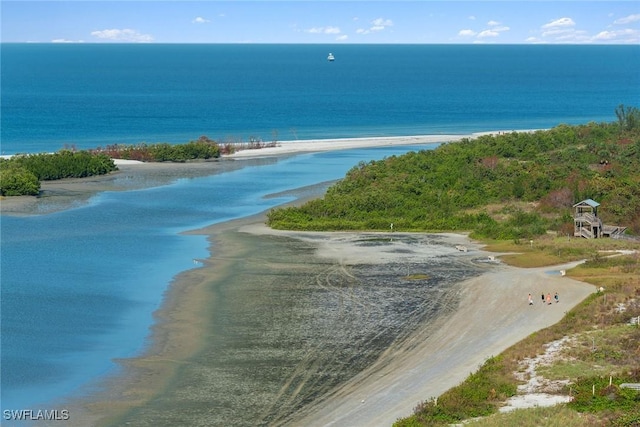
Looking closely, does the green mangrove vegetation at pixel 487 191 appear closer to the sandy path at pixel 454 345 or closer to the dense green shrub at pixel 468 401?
the sandy path at pixel 454 345

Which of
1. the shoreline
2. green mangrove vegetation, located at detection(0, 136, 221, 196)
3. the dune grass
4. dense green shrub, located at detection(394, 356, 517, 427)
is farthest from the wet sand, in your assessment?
green mangrove vegetation, located at detection(0, 136, 221, 196)

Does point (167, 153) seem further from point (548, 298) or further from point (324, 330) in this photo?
point (324, 330)

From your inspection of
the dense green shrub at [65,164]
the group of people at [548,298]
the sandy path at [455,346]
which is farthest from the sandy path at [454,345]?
the dense green shrub at [65,164]

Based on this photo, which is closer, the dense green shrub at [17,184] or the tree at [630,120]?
the dense green shrub at [17,184]

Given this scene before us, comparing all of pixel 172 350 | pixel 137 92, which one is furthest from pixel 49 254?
pixel 137 92

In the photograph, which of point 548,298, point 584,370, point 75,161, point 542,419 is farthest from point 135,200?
point 542,419
